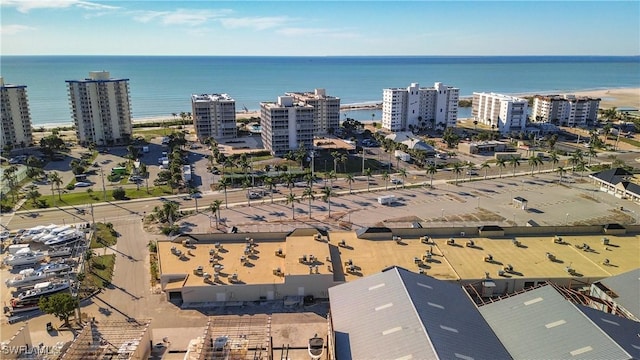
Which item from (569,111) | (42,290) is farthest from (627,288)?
(569,111)

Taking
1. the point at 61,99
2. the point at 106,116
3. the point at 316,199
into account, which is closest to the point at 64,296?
the point at 316,199

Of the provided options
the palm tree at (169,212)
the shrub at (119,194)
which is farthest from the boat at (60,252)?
the shrub at (119,194)

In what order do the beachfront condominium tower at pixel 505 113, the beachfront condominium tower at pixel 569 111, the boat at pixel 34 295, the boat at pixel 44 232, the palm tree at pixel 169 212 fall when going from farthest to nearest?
the beachfront condominium tower at pixel 569 111 < the beachfront condominium tower at pixel 505 113 < the palm tree at pixel 169 212 < the boat at pixel 44 232 < the boat at pixel 34 295

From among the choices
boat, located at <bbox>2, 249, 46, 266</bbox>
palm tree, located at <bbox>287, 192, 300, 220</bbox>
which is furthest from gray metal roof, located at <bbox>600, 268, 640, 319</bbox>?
boat, located at <bbox>2, 249, 46, 266</bbox>

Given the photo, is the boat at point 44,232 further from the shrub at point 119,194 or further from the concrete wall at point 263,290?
the concrete wall at point 263,290

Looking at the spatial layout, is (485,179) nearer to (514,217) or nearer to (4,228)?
(514,217)

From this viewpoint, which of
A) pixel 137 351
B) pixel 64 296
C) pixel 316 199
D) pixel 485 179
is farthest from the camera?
pixel 485 179
